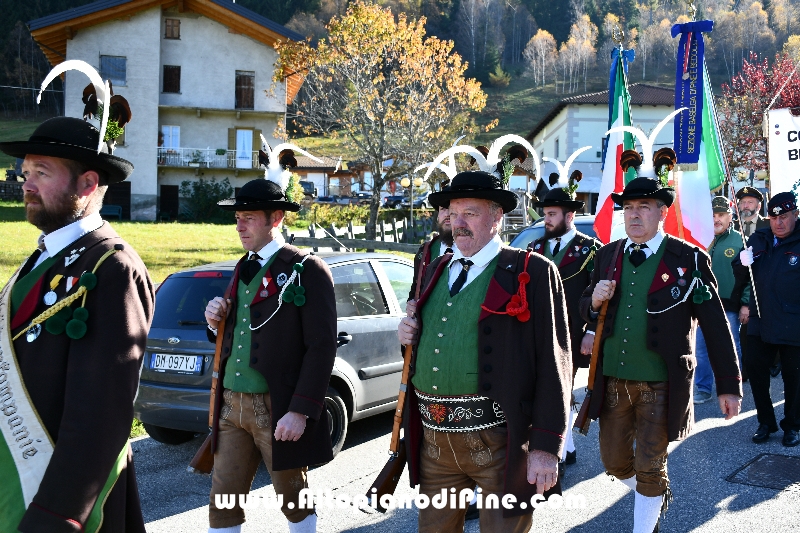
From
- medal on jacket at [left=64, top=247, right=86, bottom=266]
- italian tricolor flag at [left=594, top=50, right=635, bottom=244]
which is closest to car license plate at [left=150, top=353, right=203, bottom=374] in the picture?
medal on jacket at [left=64, top=247, right=86, bottom=266]

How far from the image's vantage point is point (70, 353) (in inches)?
94.0

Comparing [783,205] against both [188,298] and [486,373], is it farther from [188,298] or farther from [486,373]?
[188,298]

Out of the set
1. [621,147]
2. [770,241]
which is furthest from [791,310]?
[621,147]

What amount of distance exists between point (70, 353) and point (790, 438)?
6.39 m

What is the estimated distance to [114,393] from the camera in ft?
7.73

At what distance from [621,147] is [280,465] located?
5.55m

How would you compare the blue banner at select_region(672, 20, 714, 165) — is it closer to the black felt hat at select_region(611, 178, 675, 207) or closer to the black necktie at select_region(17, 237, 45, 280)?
the black felt hat at select_region(611, 178, 675, 207)

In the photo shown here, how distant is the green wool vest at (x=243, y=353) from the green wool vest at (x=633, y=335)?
6.94 ft

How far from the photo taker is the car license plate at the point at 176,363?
5.82 meters

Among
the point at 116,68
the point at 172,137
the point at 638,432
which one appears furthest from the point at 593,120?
the point at 638,432

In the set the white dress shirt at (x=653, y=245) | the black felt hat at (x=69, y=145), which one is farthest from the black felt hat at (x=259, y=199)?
the white dress shirt at (x=653, y=245)

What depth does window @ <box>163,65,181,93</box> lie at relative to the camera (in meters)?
40.3

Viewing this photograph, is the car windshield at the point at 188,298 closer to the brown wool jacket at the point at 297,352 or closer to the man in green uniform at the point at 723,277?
the brown wool jacket at the point at 297,352

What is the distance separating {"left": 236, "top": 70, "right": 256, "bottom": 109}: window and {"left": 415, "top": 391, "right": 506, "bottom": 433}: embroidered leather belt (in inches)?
1548
